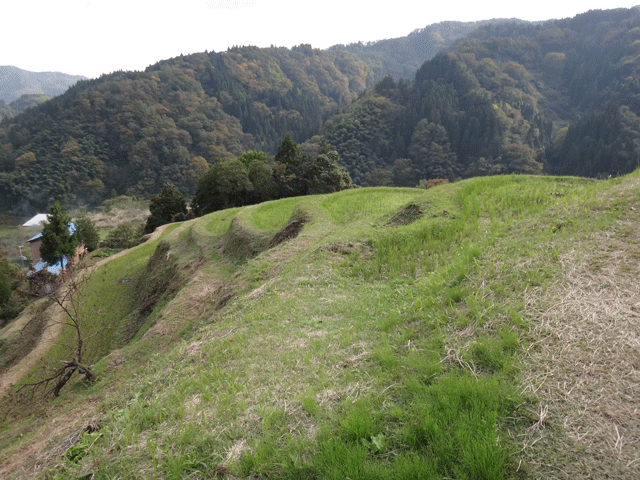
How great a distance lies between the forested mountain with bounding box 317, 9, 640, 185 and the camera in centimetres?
7619

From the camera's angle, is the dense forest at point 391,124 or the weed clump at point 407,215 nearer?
the weed clump at point 407,215

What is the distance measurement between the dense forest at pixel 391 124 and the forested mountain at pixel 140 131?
40 cm

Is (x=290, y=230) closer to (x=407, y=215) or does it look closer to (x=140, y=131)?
(x=407, y=215)

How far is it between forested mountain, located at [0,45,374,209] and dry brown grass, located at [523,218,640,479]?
9215 centimetres

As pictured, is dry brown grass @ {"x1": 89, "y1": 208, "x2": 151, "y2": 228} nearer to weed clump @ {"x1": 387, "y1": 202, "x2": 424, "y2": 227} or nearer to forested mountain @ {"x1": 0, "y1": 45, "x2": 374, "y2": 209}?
forested mountain @ {"x1": 0, "y1": 45, "x2": 374, "y2": 209}

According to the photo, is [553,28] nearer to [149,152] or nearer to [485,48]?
[485,48]

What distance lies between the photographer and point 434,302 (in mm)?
5102

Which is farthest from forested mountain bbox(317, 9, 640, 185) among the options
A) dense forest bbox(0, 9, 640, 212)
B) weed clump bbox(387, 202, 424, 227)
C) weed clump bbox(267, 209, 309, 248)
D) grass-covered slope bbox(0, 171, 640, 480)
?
grass-covered slope bbox(0, 171, 640, 480)

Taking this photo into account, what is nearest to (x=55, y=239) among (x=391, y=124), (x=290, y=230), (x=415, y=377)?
(x=290, y=230)

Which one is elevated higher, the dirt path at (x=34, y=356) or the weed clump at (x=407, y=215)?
the weed clump at (x=407, y=215)

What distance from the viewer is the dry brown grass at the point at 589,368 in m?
2.53

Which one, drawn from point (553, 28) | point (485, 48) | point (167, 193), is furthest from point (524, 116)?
point (167, 193)

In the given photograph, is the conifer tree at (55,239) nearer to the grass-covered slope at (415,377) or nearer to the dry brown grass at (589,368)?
the grass-covered slope at (415,377)

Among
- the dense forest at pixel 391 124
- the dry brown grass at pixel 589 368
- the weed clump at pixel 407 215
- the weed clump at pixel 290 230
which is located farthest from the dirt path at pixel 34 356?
the dense forest at pixel 391 124
